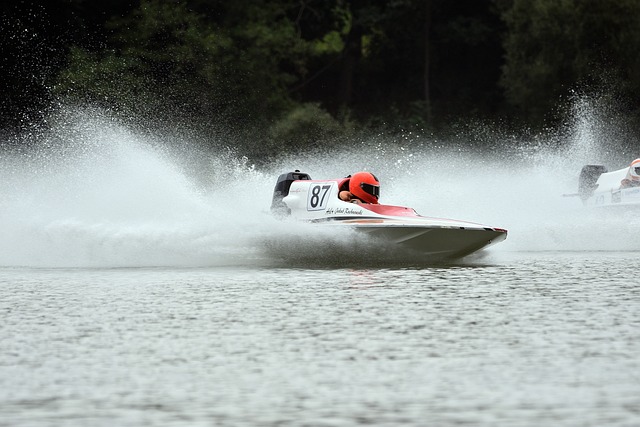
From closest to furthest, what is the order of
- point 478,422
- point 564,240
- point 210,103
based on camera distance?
point 478,422, point 564,240, point 210,103

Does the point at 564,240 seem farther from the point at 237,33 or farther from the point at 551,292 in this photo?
the point at 237,33

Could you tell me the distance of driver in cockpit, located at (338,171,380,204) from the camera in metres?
17.1

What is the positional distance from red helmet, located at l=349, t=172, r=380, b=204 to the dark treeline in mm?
23773

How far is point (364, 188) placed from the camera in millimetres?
17141

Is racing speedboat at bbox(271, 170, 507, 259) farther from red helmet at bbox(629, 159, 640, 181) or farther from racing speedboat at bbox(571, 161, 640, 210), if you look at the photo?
red helmet at bbox(629, 159, 640, 181)

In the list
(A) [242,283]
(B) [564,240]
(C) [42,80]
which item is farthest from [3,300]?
(C) [42,80]

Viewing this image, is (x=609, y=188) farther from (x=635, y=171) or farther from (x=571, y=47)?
(x=571, y=47)

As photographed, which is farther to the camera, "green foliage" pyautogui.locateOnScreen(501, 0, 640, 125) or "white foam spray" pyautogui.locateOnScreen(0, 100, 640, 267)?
"green foliage" pyautogui.locateOnScreen(501, 0, 640, 125)

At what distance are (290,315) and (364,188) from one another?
6039mm

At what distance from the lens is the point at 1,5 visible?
1641 inches

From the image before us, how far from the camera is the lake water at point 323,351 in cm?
741

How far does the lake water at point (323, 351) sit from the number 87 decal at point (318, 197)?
2633 millimetres

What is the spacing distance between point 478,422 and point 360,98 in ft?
195

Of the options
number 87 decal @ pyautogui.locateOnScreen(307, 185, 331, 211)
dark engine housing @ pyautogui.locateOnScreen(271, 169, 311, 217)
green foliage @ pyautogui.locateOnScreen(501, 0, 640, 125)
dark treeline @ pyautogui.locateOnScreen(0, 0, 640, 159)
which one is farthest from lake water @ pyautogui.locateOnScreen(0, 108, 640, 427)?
green foliage @ pyautogui.locateOnScreen(501, 0, 640, 125)
